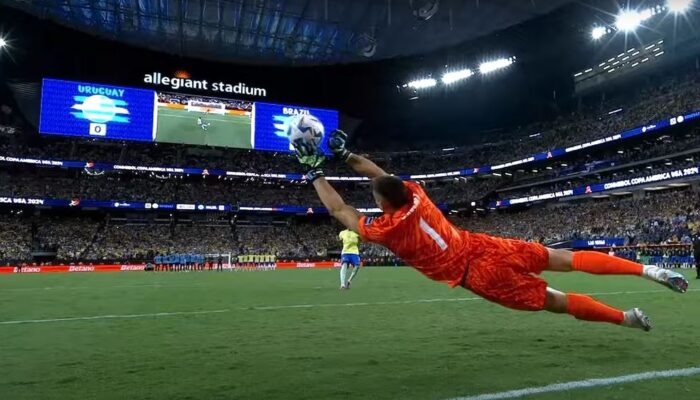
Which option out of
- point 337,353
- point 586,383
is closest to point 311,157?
point 337,353

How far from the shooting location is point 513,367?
17.1ft

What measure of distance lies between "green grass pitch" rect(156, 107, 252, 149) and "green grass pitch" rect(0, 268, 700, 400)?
38328 millimetres

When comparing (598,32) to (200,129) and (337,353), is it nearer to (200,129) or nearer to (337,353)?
(200,129)

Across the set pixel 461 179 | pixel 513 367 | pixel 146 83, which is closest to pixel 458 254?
pixel 513 367

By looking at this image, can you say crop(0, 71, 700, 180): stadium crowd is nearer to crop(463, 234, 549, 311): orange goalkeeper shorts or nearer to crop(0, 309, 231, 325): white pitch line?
crop(0, 309, 231, 325): white pitch line

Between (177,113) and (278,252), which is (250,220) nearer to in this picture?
(278,252)

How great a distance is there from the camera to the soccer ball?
497 centimetres

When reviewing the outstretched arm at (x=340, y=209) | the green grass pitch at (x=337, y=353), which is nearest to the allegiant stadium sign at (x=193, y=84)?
the green grass pitch at (x=337, y=353)

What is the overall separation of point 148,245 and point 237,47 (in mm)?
21938

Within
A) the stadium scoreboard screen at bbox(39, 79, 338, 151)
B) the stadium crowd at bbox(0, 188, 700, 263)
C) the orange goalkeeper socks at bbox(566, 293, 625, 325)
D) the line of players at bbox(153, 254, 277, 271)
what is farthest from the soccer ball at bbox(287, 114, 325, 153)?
the stadium scoreboard screen at bbox(39, 79, 338, 151)

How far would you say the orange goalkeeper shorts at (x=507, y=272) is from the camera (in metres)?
4.73

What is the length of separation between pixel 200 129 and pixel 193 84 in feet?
22.1

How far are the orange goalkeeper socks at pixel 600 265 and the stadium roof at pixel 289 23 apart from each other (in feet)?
106

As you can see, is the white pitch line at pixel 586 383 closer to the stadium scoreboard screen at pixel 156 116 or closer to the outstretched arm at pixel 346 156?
the outstretched arm at pixel 346 156
